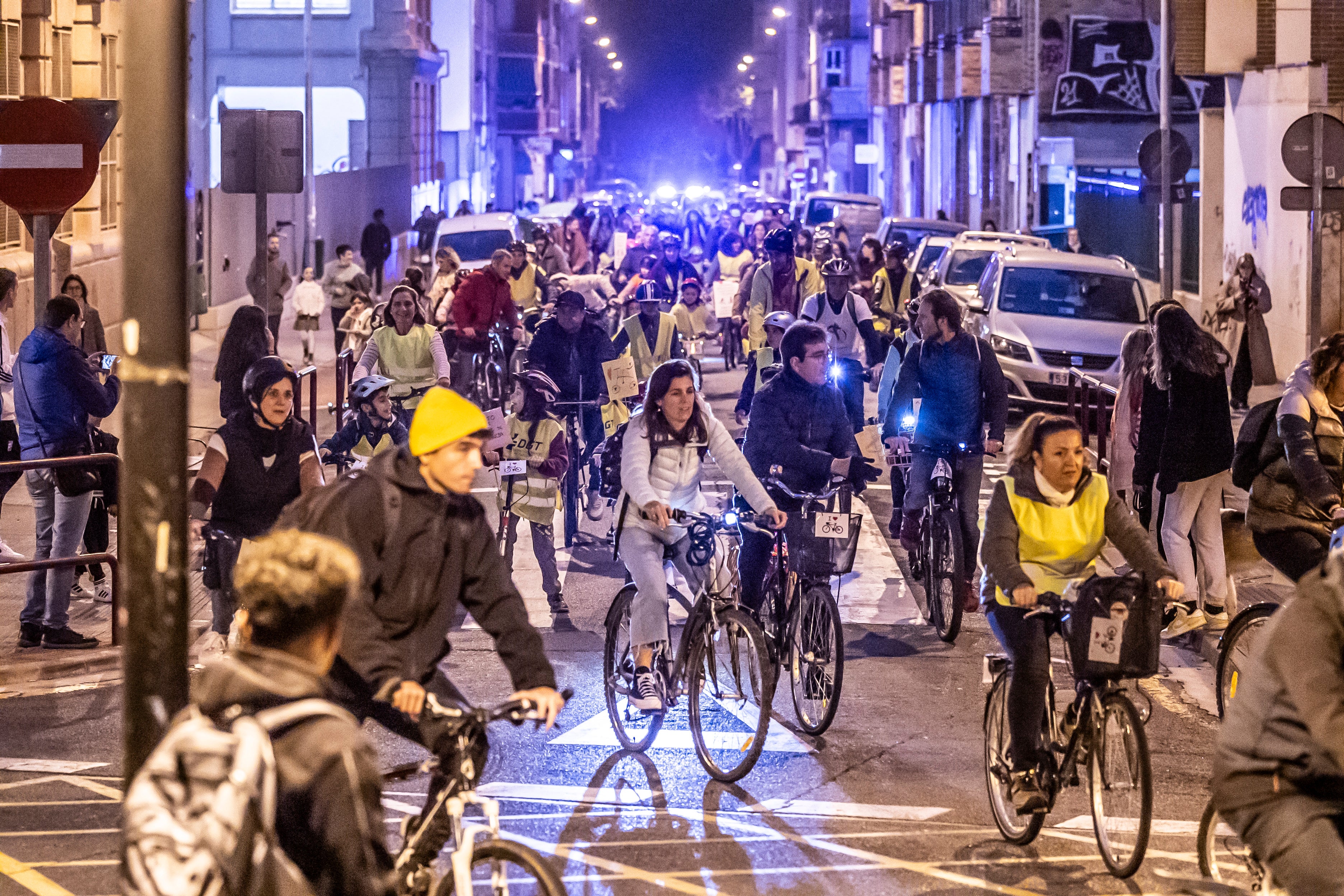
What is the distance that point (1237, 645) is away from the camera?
321 inches

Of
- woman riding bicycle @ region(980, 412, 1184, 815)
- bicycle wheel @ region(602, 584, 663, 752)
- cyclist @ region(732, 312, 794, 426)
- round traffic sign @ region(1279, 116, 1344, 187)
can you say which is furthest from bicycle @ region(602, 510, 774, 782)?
round traffic sign @ region(1279, 116, 1344, 187)

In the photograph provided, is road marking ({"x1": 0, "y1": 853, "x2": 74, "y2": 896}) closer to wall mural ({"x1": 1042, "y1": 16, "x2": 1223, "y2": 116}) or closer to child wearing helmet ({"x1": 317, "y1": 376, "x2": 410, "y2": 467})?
child wearing helmet ({"x1": 317, "y1": 376, "x2": 410, "y2": 467})

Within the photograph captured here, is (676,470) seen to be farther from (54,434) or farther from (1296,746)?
(1296,746)

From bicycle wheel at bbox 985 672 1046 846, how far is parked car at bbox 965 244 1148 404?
12333 millimetres

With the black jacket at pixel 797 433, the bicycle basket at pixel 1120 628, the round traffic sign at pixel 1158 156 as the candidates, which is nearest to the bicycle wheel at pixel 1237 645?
the bicycle basket at pixel 1120 628

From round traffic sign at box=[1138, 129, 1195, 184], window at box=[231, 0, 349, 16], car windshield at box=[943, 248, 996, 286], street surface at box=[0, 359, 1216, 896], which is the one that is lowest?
street surface at box=[0, 359, 1216, 896]

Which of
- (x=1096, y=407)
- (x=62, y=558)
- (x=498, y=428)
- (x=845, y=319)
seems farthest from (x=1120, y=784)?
(x=1096, y=407)

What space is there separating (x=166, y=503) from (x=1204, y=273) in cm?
2665

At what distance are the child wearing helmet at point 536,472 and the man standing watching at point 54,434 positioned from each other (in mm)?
2422

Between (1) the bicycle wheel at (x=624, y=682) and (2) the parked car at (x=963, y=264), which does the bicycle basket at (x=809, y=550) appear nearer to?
(1) the bicycle wheel at (x=624, y=682)

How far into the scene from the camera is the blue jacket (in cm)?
1048

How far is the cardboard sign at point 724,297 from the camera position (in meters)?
24.1

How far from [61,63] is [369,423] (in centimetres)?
1571

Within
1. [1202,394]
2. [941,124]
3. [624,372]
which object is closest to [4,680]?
[624,372]
